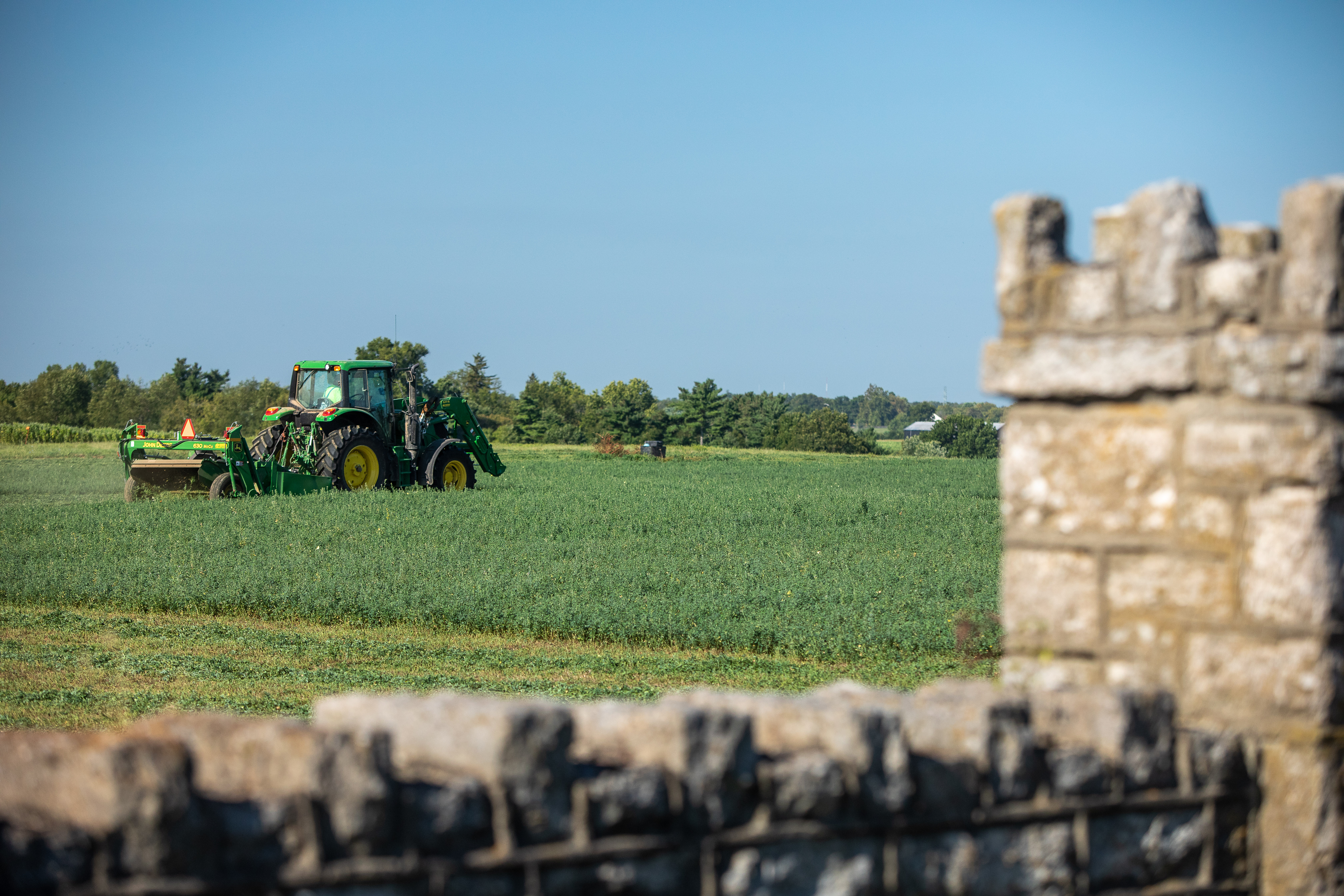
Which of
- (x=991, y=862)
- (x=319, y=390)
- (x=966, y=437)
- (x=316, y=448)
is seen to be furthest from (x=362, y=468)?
(x=966, y=437)

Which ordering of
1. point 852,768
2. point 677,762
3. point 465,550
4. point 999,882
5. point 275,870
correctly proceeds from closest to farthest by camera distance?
point 275,870
point 677,762
point 852,768
point 999,882
point 465,550

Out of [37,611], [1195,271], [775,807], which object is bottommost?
[37,611]

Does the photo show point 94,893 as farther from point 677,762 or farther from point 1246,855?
point 1246,855

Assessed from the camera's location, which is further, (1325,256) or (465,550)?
(465,550)

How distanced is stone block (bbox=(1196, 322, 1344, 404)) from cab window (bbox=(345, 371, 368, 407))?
56.9 ft

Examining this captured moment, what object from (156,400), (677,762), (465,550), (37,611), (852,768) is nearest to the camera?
(677,762)

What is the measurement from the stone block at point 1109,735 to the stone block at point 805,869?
0.56m

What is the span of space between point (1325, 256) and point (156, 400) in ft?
244

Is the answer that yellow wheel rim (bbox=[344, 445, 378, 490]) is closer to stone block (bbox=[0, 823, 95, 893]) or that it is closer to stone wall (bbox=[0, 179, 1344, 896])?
stone wall (bbox=[0, 179, 1344, 896])

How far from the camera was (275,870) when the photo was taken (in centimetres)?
213

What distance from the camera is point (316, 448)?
18.9m

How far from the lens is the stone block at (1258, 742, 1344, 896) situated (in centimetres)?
297

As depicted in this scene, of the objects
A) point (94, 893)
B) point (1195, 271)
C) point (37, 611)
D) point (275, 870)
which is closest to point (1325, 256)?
point (1195, 271)

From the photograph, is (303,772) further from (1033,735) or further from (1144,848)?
(1144,848)
